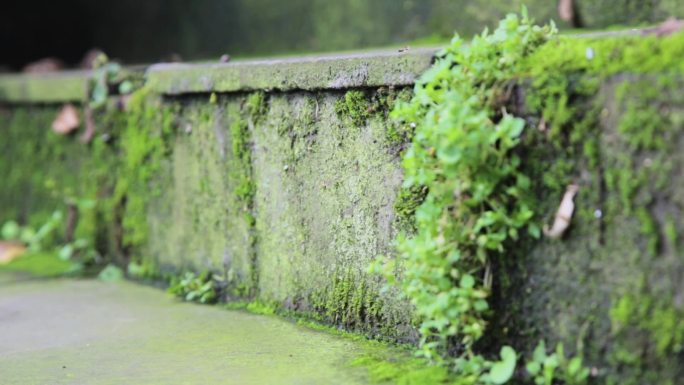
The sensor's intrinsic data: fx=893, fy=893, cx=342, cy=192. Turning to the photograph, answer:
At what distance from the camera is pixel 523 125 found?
6.32ft

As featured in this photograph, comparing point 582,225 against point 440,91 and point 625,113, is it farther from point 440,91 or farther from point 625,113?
point 440,91

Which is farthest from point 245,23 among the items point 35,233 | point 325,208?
point 325,208

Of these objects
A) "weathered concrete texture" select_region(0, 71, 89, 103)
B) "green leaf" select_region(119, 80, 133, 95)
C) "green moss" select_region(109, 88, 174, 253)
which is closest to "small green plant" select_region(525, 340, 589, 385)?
"green moss" select_region(109, 88, 174, 253)

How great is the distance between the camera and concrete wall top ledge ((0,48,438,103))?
227cm

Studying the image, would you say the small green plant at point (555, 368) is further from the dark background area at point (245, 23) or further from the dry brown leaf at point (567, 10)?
the dry brown leaf at point (567, 10)

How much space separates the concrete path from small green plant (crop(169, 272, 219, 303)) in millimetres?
48

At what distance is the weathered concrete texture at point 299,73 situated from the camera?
2264 millimetres

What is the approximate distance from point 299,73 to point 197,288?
94cm

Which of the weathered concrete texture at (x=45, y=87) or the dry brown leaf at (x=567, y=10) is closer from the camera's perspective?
the dry brown leaf at (x=567, y=10)

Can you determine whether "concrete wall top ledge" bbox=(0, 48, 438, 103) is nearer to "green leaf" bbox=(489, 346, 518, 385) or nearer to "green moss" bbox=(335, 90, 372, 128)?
"green moss" bbox=(335, 90, 372, 128)

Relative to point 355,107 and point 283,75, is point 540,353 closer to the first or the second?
point 355,107

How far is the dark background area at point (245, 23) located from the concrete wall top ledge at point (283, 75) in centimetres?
82

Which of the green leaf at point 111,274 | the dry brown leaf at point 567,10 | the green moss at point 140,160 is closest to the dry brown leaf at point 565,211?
the dry brown leaf at point 567,10

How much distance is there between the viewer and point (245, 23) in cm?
445
